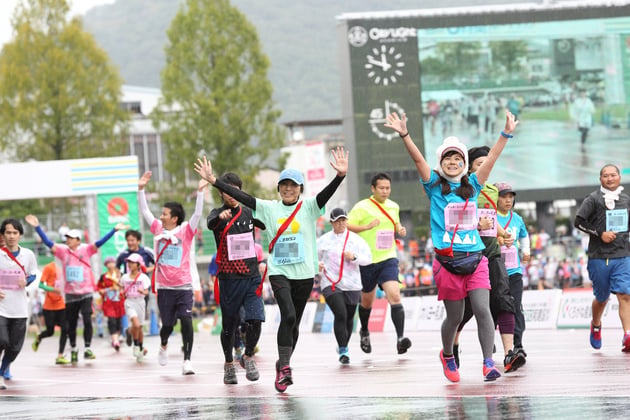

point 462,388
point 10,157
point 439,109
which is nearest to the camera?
point 462,388

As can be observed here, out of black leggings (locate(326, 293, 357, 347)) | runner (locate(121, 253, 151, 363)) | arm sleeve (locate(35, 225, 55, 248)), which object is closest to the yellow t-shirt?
black leggings (locate(326, 293, 357, 347))

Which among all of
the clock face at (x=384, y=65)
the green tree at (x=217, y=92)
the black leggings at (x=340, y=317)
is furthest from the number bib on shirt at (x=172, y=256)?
the green tree at (x=217, y=92)

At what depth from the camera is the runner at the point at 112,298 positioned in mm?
21766


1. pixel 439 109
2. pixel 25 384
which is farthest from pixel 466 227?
pixel 439 109

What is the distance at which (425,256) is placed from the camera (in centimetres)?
4412

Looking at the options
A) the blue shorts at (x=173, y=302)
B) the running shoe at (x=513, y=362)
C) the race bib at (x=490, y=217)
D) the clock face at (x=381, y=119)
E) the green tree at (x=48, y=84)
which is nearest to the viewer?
the running shoe at (x=513, y=362)

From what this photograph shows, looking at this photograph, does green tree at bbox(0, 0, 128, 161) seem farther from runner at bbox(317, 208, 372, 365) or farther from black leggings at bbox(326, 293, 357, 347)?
black leggings at bbox(326, 293, 357, 347)

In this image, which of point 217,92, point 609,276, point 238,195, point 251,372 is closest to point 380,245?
point 609,276

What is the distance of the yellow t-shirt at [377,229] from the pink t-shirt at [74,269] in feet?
16.5

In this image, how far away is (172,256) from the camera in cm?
1488

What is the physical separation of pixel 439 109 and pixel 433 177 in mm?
41412

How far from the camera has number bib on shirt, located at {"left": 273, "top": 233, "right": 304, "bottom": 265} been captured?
11.1 metres

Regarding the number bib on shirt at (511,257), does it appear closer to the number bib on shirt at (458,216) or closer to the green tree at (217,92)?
the number bib on shirt at (458,216)

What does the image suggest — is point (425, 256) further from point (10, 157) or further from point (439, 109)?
point (10, 157)
